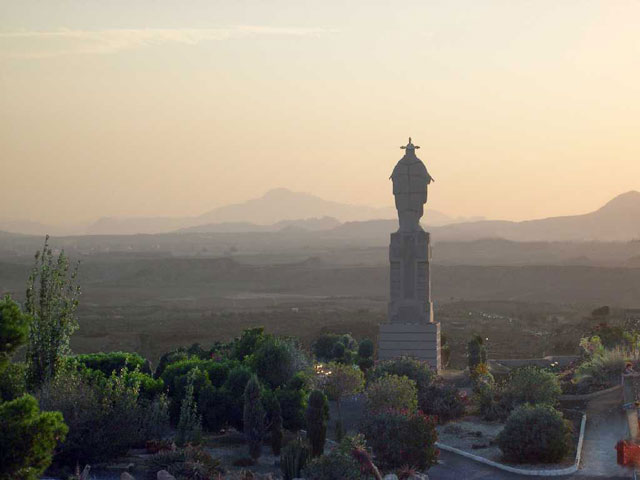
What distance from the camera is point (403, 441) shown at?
18.6 m

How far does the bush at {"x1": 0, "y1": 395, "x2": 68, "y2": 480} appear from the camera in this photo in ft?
37.2

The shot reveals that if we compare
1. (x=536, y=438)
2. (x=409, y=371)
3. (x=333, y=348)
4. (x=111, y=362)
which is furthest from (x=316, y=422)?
(x=333, y=348)

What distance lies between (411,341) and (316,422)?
11.9 meters

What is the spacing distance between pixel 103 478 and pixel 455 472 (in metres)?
6.79

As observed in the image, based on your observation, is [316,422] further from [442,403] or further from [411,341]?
[411,341]

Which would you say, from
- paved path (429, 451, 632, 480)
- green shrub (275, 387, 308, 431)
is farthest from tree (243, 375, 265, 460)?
paved path (429, 451, 632, 480)

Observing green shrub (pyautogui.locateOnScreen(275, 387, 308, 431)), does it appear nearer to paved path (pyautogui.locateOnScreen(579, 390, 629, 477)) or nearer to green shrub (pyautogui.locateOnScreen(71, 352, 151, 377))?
green shrub (pyautogui.locateOnScreen(71, 352, 151, 377))

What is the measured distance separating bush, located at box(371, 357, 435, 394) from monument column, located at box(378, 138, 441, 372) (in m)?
4.05

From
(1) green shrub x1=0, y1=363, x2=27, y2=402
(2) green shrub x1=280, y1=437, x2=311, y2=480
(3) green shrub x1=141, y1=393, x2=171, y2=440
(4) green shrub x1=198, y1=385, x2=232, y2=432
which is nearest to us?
(2) green shrub x1=280, y1=437, x2=311, y2=480

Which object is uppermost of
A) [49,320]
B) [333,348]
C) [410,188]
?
[410,188]

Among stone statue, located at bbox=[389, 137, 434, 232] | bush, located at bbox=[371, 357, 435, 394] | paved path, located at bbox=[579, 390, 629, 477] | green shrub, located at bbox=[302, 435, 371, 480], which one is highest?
stone statue, located at bbox=[389, 137, 434, 232]

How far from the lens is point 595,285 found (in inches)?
3996

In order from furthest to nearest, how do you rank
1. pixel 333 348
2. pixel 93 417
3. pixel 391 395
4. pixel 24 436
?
pixel 333 348 < pixel 391 395 < pixel 93 417 < pixel 24 436

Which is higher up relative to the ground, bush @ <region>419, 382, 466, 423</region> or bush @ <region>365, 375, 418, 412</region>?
bush @ <region>365, 375, 418, 412</region>
